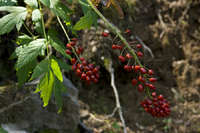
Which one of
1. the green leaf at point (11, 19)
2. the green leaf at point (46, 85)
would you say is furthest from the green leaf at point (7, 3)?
the green leaf at point (46, 85)

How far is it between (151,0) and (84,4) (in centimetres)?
252

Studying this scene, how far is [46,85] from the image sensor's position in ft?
4.65

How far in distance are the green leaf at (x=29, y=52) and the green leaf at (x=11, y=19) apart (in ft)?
0.49

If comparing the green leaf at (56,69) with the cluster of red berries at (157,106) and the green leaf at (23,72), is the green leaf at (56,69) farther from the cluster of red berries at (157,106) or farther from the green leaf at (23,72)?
the cluster of red berries at (157,106)

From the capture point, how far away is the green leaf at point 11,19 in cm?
143

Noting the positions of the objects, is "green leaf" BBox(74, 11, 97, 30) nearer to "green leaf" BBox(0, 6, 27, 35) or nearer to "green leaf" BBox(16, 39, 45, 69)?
"green leaf" BBox(16, 39, 45, 69)

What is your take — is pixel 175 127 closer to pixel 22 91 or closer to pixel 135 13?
pixel 135 13

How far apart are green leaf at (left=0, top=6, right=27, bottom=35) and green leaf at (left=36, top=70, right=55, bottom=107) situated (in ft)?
1.24

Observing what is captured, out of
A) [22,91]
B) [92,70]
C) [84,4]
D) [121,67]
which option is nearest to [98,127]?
[121,67]

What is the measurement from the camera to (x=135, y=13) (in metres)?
3.73

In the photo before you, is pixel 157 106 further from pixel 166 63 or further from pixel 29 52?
pixel 166 63

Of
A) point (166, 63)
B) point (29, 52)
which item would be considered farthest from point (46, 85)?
point (166, 63)

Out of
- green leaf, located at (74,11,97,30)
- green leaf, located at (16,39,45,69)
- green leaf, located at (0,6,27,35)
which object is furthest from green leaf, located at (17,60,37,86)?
green leaf, located at (74,11,97,30)

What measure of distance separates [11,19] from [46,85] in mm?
525
